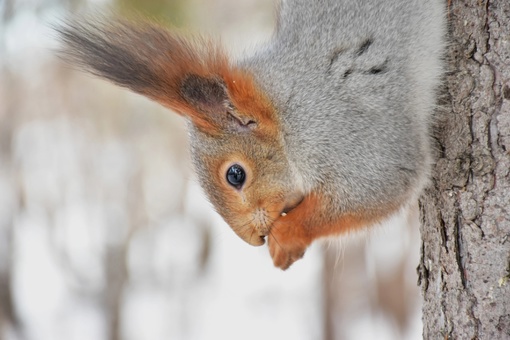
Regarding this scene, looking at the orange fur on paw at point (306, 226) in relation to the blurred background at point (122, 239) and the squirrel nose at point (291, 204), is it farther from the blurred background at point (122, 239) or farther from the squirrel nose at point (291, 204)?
the blurred background at point (122, 239)

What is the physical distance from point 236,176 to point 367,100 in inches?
14.2

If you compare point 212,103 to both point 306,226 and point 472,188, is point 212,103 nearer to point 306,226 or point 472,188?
point 306,226

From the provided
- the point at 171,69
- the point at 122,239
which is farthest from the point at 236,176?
the point at 122,239

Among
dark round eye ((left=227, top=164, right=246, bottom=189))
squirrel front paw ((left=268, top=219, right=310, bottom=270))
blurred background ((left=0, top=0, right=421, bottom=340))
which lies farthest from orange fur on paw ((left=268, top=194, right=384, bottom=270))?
blurred background ((left=0, top=0, right=421, bottom=340))

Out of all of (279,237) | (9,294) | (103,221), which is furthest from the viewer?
(103,221)

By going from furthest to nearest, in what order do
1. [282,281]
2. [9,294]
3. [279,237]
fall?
[282,281], [9,294], [279,237]

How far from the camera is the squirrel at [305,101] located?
4.71ft

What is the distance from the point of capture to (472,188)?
1.33m

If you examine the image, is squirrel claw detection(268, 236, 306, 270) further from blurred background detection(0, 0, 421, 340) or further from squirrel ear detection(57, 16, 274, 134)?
blurred background detection(0, 0, 421, 340)

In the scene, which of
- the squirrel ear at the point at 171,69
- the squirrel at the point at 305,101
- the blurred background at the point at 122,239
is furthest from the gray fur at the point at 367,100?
the blurred background at the point at 122,239

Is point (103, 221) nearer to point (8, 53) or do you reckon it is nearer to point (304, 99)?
point (8, 53)

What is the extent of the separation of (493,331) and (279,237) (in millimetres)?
516

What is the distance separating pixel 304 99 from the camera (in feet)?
4.87

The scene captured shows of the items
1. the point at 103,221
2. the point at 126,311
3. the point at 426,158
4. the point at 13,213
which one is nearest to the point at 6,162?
the point at 13,213
